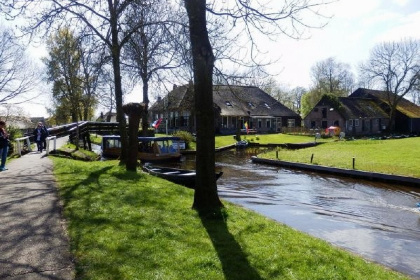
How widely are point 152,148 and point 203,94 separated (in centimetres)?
2206

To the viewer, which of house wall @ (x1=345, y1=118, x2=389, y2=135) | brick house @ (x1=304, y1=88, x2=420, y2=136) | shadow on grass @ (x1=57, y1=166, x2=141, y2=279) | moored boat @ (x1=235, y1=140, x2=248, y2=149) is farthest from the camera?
house wall @ (x1=345, y1=118, x2=389, y2=135)

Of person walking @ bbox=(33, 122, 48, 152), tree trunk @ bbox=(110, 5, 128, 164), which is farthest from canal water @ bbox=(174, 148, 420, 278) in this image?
person walking @ bbox=(33, 122, 48, 152)

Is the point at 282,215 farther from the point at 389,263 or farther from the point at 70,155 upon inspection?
the point at 70,155

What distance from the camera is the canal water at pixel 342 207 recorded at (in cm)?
1016

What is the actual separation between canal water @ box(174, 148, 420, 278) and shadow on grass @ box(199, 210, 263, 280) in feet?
13.9

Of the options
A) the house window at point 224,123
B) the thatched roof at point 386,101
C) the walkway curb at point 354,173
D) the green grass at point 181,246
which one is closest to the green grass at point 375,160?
the walkway curb at point 354,173

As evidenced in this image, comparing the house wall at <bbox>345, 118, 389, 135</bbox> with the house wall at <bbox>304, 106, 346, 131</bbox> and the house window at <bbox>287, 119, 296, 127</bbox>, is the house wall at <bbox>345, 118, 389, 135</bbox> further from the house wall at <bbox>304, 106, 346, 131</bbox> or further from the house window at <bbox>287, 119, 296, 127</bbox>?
the house window at <bbox>287, 119, 296, 127</bbox>

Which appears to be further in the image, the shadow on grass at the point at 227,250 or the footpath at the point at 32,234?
the shadow on grass at the point at 227,250

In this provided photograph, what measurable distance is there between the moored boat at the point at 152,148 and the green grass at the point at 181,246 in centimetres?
1943

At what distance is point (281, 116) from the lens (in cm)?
6228

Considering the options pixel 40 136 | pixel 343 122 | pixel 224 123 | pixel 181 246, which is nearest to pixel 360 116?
pixel 343 122

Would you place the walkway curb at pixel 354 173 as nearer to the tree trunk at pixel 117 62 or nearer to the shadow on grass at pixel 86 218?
the tree trunk at pixel 117 62

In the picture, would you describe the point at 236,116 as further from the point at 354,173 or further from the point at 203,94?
the point at 203,94

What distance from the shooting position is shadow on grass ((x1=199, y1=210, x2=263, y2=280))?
5.20 m
